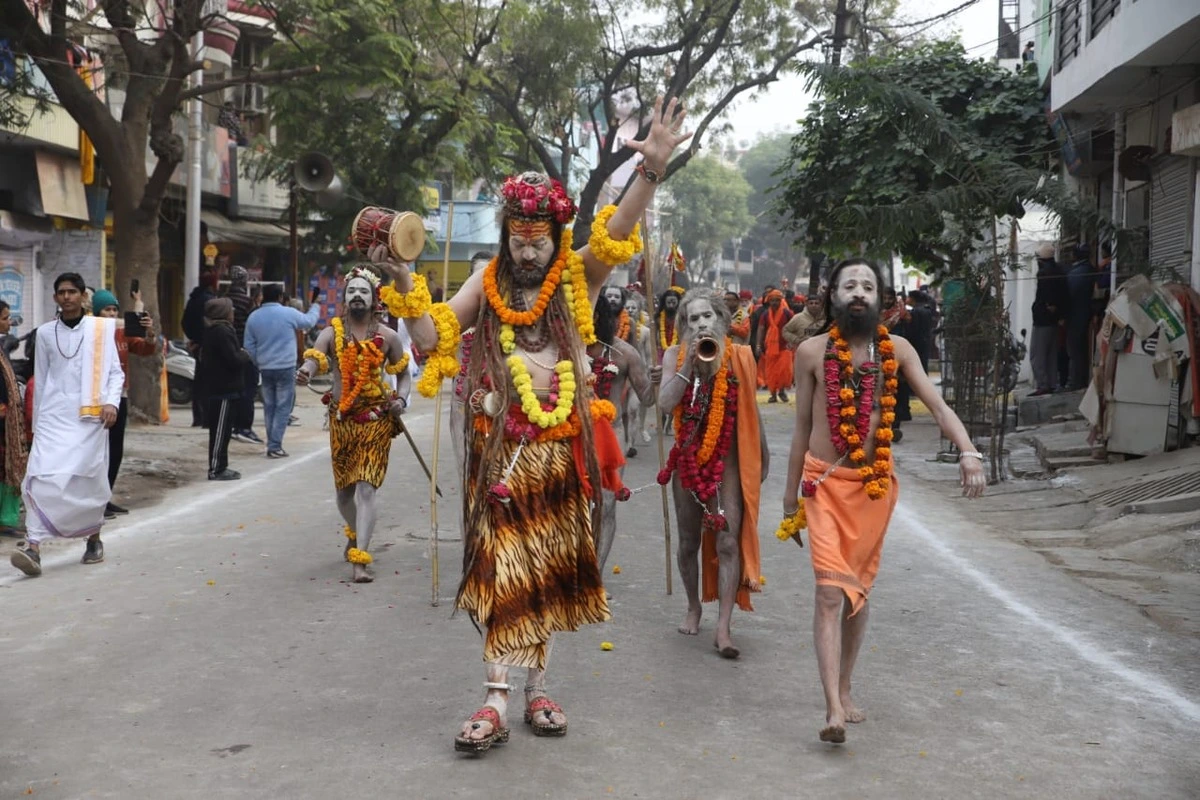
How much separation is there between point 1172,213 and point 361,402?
1201 cm

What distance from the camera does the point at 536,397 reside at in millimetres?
5727

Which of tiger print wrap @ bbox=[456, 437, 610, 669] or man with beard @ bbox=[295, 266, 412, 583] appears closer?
tiger print wrap @ bbox=[456, 437, 610, 669]

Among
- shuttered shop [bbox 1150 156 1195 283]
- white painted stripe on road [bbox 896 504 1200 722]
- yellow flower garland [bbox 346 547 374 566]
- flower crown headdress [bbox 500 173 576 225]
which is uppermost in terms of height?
shuttered shop [bbox 1150 156 1195 283]

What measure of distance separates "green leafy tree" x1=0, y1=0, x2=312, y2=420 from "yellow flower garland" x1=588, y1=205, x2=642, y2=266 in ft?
42.0

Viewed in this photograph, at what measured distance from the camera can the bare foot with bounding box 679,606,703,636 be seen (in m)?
7.48

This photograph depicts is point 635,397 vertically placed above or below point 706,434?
below

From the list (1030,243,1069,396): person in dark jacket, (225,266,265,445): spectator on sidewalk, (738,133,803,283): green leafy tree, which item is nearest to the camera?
(225,266,265,445): spectator on sidewalk

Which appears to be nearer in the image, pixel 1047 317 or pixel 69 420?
pixel 69 420

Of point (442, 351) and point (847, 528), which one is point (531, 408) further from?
point (847, 528)

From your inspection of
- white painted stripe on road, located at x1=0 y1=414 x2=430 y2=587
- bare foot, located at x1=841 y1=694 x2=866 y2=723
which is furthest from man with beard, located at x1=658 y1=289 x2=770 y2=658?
white painted stripe on road, located at x1=0 y1=414 x2=430 y2=587

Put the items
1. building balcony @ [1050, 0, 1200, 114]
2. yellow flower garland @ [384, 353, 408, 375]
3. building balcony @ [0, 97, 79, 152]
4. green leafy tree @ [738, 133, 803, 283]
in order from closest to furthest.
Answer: yellow flower garland @ [384, 353, 408, 375]
building balcony @ [1050, 0, 1200, 114]
building balcony @ [0, 97, 79, 152]
green leafy tree @ [738, 133, 803, 283]

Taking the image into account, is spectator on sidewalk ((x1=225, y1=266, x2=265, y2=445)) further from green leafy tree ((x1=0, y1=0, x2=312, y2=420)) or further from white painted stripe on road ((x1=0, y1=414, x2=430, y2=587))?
green leafy tree ((x1=0, y1=0, x2=312, y2=420))

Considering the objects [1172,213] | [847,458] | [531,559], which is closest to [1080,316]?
[1172,213]

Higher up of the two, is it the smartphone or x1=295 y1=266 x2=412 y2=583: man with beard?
the smartphone
